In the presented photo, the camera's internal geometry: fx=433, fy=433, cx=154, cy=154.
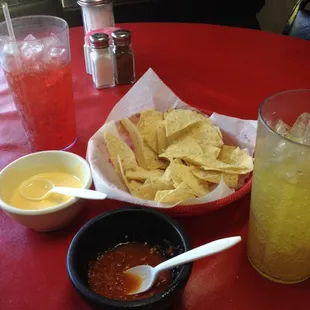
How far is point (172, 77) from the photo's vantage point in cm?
138

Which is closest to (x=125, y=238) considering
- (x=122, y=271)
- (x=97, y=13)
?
(x=122, y=271)

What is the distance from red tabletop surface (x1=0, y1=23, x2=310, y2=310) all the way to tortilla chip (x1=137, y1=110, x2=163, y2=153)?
0.55ft

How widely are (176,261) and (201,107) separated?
669mm

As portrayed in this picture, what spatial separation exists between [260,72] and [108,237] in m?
0.86

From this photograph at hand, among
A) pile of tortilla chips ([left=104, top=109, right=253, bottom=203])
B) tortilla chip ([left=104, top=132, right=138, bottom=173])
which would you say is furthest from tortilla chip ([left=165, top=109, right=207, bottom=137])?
tortilla chip ([left=104, top=132, right=138, bottom=173])

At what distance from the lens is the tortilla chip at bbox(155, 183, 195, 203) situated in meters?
0.78

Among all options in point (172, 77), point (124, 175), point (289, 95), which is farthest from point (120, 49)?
point (289, 95)

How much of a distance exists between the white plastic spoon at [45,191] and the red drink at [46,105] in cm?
21

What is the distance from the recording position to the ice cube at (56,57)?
99 centimetres

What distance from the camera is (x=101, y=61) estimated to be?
1304 millimetres

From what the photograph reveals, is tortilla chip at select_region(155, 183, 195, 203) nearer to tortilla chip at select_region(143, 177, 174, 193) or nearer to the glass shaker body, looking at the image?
tortilla chip at select_region(143, 177, 174, 193)

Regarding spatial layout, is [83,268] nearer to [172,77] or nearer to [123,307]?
[123,307]

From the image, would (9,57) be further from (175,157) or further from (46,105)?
(175,157)

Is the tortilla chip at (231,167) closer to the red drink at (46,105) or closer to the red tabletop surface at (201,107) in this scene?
the red tabletop surface at (201,107)
